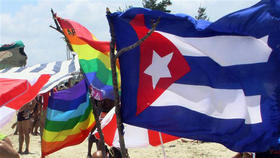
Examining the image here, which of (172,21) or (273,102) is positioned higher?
(172,21)

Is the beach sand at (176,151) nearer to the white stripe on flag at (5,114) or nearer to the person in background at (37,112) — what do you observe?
the person in background at (37,112)

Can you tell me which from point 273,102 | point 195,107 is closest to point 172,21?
point 195,107

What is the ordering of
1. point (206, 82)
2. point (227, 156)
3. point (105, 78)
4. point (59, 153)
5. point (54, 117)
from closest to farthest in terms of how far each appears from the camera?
point (206, 82)
point (105, 78)
point (54, 117)
point (227, 156)
point (59, 153)

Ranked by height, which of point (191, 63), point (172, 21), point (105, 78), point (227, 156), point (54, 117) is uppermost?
point (172, 21)

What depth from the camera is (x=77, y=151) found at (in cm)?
1027

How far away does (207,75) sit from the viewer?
362 centimetres

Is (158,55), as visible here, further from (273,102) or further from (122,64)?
(273,102)

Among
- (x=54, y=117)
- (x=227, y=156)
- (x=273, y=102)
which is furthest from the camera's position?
(x=227, y=156)

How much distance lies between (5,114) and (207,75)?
1991 mm

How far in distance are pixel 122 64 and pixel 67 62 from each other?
179 centimetres

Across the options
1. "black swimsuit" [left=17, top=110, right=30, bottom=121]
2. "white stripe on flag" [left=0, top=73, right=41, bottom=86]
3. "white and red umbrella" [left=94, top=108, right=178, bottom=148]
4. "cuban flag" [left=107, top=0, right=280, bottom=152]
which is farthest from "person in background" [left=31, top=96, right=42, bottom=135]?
"cuban flag" [left=107, top=0, right=280, bottom=152]

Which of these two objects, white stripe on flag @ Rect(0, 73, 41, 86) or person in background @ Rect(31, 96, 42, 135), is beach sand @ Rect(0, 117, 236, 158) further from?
white stripe on flag @ Rect(0, 73, 41, 86)

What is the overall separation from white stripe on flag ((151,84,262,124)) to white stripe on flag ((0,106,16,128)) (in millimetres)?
1396

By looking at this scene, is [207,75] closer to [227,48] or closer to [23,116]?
[227,48]
